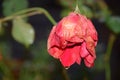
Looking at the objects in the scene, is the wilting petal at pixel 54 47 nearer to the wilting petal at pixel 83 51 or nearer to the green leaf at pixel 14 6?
the wilting petal at pixel 83 51

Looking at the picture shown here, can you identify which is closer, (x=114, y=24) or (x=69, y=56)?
(x=69, y=56)

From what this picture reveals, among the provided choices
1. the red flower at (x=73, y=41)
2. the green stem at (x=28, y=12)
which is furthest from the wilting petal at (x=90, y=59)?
the green stem at (x=28, y=12)

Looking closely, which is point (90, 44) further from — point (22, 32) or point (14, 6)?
point (14, 6)

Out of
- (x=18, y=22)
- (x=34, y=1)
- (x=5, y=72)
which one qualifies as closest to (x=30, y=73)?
(x=5, y=72)

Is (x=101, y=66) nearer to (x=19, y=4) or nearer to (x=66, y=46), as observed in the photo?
(x=19, y=4)

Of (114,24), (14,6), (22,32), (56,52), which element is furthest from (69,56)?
(14,6)

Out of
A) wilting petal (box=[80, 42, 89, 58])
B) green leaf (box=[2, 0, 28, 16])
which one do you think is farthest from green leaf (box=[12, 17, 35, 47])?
wilting petal (box=[80, 42, 89, 58])
